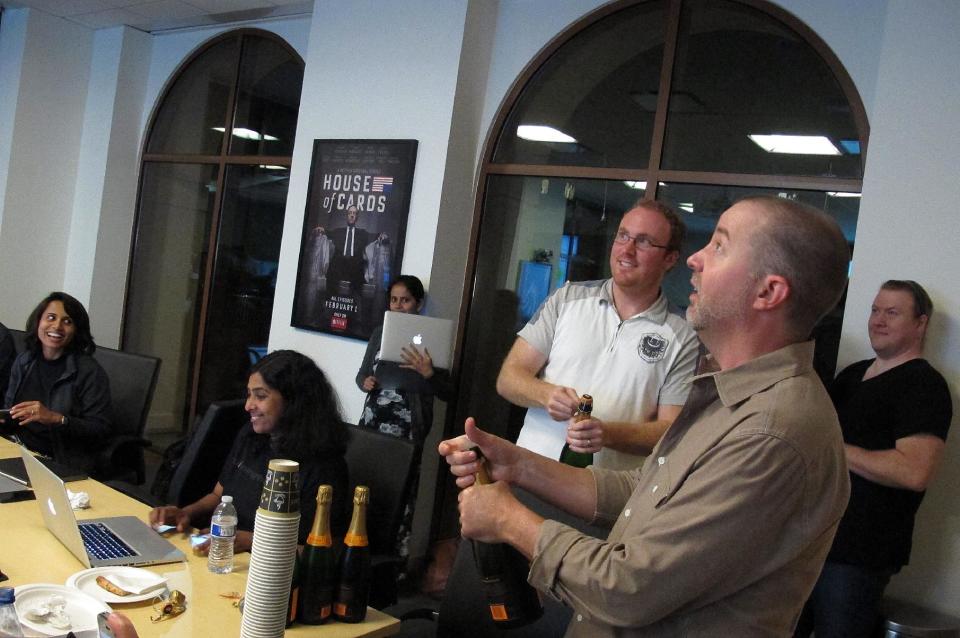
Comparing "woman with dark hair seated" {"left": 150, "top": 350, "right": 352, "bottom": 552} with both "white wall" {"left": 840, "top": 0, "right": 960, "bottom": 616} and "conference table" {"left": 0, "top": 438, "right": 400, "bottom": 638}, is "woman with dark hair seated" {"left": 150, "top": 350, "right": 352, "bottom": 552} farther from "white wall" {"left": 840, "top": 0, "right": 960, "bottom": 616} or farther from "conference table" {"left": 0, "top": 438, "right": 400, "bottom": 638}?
"white wall" {"left": 840, "top": 0, "right": 960, "bottom": 616}

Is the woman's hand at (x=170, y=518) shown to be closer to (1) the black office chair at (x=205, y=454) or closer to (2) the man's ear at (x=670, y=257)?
(1) the black office chair at (x=205, y=454)

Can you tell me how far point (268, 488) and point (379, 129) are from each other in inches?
124

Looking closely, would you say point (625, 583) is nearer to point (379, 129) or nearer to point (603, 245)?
point (603, 245)

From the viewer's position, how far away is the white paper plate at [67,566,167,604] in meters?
1.69

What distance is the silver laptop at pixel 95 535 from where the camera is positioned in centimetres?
186

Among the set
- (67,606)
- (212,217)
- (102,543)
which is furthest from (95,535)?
(212,217)

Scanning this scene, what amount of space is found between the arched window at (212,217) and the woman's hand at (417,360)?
2.07m

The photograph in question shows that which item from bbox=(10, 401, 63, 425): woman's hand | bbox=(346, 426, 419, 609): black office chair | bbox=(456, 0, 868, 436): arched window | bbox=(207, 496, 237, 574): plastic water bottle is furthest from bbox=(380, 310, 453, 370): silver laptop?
bbox=(207, 496, 237, 574): plastic water bottle

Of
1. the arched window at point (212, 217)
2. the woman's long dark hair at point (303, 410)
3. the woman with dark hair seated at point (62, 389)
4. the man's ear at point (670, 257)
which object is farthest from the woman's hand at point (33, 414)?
the man's ear at point (670, 257)

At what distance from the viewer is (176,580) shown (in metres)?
1.85

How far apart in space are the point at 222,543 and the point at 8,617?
0.65m

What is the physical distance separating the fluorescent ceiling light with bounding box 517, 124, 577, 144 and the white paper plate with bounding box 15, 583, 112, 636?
3046mm

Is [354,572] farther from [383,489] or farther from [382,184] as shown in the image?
[382,184]

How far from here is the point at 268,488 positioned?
1.39m
